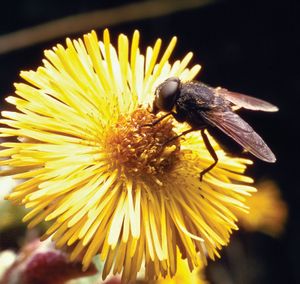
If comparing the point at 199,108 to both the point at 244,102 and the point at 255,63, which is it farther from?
the point at 255,63

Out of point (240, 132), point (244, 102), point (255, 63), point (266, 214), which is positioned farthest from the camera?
point (255, 63)

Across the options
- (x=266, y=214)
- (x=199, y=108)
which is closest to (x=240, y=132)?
(x=199, y=108)

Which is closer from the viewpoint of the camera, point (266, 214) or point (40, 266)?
point (40, 266)

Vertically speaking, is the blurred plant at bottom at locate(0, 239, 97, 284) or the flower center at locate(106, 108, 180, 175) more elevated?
the flower center at locate(106, 108, 180, 175)

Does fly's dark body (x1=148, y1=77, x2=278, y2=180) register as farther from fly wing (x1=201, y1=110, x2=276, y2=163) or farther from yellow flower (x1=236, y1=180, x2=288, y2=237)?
yellow flower (x1=236, y1=180, x2=288, y2=237)

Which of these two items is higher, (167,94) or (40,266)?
(167,94)

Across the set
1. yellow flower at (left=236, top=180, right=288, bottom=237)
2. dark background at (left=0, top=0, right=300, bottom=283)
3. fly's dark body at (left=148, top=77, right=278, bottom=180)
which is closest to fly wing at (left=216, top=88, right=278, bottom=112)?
fly's dark body at (left=148, top=77, right=278, bottom=180)
